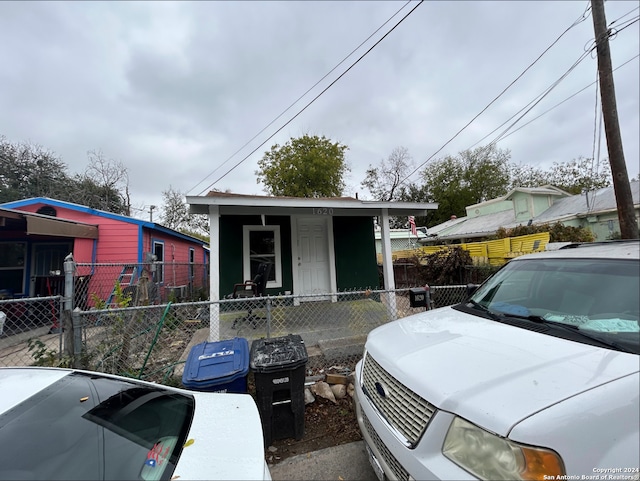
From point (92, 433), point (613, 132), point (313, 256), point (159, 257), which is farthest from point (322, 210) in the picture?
point (159, 257)

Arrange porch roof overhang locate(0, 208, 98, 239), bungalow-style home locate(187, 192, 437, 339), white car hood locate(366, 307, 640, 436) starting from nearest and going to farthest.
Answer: white car hood locate(366, 307, 640, 436) → porch roof overhang locate(0, 208, 98, 239) → bungalow-style home locate(187, 192, 437, 339)

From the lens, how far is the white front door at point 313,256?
729cm

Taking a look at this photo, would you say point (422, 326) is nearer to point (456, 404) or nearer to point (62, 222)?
point (456, 404)

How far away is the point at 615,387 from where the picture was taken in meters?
1.18

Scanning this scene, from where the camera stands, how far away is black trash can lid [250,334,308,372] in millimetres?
2352

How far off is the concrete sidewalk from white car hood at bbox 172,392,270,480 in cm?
98

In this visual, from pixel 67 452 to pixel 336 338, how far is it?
338 centimetres

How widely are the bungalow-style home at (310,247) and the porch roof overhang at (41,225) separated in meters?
3.83

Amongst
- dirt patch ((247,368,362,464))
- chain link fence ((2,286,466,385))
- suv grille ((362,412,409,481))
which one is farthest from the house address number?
suv grille ((362,412,409,481))

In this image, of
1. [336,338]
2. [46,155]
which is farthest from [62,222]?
[46,155]

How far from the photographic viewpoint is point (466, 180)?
3191 cm

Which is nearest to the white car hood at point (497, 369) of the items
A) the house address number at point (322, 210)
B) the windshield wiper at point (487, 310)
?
the windshield wiper at point (487, 310)

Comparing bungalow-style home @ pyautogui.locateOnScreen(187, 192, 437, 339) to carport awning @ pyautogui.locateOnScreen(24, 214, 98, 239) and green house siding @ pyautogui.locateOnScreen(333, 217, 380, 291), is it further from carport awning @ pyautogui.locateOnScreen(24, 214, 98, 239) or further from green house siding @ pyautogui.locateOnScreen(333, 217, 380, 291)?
carport awning @ pyautogui.locateOnScreen(24, 214, 98, 239)

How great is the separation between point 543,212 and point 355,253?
16288 millimetres
